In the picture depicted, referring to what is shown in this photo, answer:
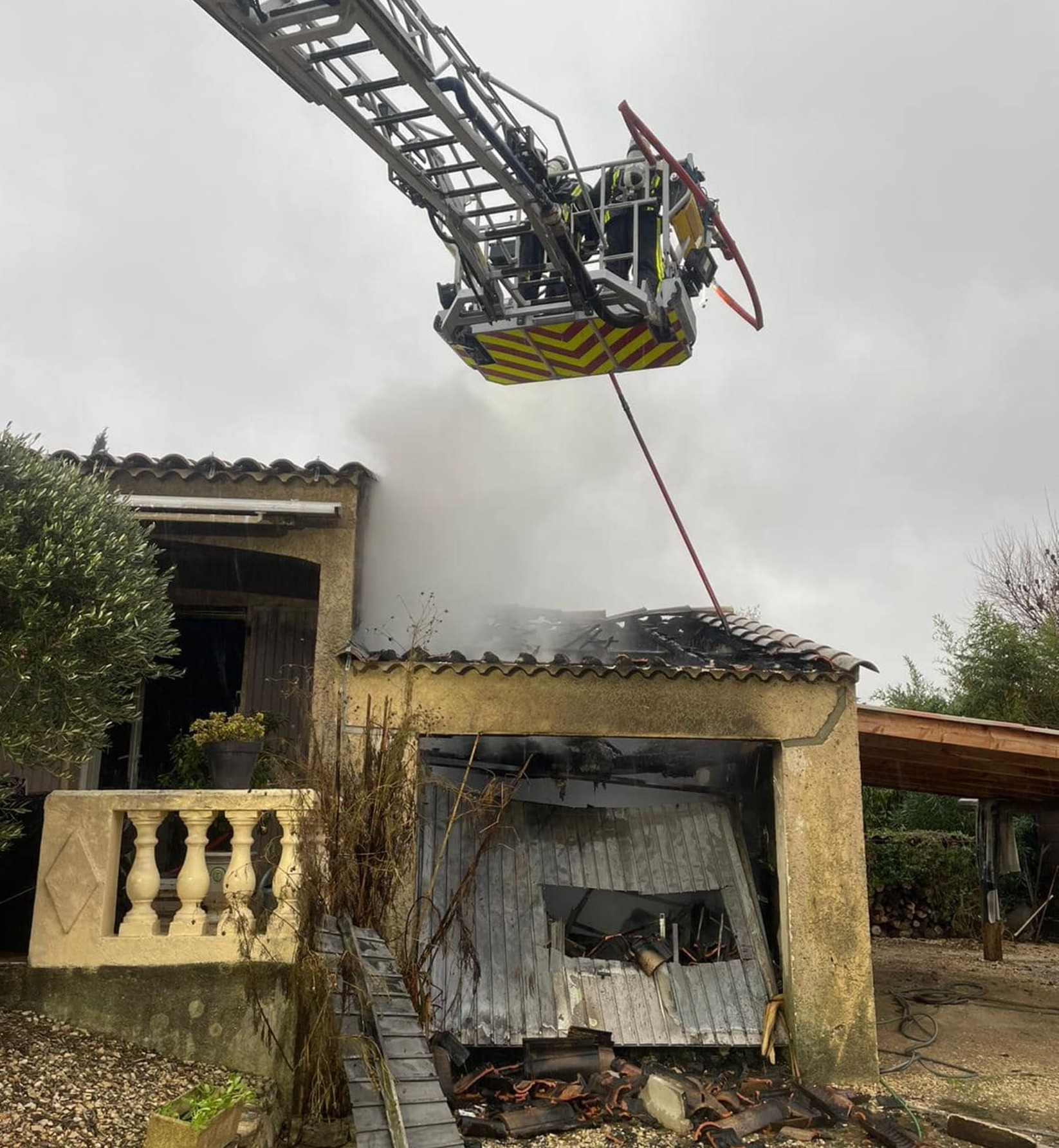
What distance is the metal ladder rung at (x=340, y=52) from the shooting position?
4496mm

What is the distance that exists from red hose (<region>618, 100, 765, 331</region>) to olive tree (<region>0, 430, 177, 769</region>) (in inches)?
153

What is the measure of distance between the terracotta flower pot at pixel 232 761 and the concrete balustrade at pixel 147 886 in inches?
59.7

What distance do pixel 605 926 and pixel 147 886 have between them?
4.42 m

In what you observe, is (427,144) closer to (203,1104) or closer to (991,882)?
(203,1104)

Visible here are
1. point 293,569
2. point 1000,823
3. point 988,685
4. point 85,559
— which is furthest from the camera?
point 988,685

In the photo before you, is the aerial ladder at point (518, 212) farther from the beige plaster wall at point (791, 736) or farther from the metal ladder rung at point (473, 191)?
the beige plaster wall at point (791, 736)

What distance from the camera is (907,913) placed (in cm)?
1655

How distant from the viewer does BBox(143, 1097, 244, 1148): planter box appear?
4.18 meters

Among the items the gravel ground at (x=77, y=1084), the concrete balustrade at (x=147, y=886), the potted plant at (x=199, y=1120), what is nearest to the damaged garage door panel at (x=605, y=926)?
the concrete balustrade at (x=147, y=886)

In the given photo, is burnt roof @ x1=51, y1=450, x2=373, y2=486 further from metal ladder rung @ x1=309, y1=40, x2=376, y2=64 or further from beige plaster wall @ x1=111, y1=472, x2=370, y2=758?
metal ladder rung @ x1=309, y1=40, x2=376, y2=64

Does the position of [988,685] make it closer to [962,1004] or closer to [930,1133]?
[962,1004]

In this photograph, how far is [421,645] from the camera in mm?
7754

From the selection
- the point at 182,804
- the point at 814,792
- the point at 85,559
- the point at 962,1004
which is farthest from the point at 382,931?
the point at 962,1004

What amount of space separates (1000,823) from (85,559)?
40.1 feet
